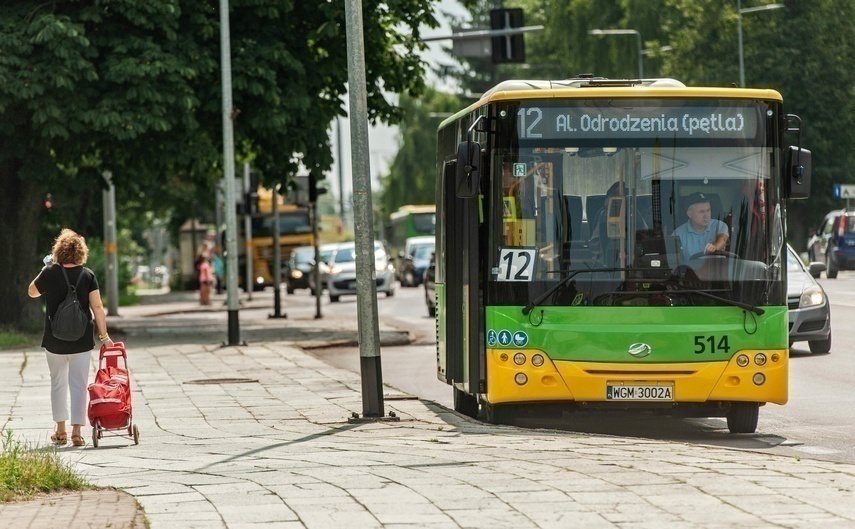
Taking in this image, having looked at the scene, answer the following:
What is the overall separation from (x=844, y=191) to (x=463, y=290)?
35.0 meters

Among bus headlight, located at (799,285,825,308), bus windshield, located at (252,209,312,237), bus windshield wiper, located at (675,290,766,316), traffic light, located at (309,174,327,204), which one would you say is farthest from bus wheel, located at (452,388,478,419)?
bus windshield, located at (252,209,312,237)

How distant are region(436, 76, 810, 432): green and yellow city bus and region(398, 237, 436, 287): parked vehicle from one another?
1684 inches

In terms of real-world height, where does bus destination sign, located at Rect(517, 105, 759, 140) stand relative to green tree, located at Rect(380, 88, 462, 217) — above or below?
below

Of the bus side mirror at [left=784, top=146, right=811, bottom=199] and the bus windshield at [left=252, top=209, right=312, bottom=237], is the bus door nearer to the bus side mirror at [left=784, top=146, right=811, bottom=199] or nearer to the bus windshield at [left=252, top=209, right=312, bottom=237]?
the bus side mirror at [left=784, top=146, right=811, bottom=199]

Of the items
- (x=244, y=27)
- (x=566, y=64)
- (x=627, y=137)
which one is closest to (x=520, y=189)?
(x=627, y=137)

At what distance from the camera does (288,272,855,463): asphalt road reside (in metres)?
11.2

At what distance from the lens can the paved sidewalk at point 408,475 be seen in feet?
23.7

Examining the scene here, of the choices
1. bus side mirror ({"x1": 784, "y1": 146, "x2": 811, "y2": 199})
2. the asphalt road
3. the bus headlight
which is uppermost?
bus side mirror ({"x1": 784, "y1": 146, "x2": 811, "y2": 199})

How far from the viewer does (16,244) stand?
27.0 meters

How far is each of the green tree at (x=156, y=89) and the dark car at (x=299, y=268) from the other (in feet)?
88.5

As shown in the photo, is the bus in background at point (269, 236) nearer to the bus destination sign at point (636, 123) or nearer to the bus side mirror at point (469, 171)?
the bus destination sign at point (636, 123)

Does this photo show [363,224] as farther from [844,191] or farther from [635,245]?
[844,191]

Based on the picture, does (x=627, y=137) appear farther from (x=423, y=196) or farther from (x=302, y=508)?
(x=423, y=196)

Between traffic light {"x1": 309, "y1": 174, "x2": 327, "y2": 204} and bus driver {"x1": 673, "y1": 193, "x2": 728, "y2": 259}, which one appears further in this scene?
traffic light {"x1": 309, "y1": 174, "x2": 327, "y2": 204}
